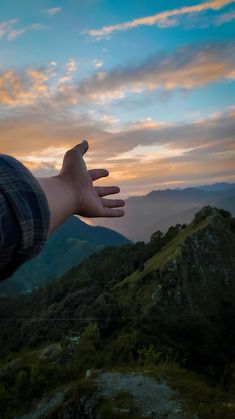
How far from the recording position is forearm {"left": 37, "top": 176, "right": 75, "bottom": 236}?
1.60 m

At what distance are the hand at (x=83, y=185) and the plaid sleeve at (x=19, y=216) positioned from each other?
0.52 m

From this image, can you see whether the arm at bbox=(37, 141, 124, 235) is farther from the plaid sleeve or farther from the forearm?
the plaid sleeve

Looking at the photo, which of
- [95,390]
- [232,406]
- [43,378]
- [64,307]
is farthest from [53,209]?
[64,307]

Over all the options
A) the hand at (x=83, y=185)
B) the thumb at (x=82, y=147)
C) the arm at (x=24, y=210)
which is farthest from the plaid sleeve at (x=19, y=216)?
the thumb at (x=82, y=147)

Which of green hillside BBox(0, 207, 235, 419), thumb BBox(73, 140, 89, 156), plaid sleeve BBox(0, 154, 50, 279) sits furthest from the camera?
green hillside BBox(0, 207, 235, 419)

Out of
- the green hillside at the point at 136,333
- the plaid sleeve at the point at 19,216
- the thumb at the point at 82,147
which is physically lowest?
the green hillside at the point at 136,333

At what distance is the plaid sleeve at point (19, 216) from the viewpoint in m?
1.18

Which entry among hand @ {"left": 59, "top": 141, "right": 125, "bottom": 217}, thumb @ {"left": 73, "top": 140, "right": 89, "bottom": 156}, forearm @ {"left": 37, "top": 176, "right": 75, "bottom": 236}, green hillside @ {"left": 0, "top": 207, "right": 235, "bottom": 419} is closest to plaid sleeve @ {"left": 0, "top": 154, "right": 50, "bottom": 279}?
forearm @ {"left": 37, "top": 176, "right": 75, "bottom": 236}

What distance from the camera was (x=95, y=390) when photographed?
1867 cm

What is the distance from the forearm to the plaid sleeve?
0.18 m

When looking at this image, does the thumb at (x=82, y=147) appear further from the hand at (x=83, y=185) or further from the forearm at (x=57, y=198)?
the forearm at (x=57, y=198)

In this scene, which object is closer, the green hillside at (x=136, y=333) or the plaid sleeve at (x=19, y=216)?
the plaid sleeve at (x=19, y=216)

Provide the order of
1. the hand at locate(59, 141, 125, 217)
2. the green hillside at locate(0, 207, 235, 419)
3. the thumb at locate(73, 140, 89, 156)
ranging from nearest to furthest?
1. the hand at locate(59, 141, 125, 217)
2. the thumb at locate(73, 140, 89, 156)
3. the green hillside at locate(0, 207, 235, 419)

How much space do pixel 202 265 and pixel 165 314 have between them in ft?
57.8
